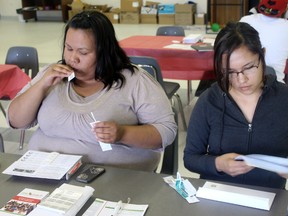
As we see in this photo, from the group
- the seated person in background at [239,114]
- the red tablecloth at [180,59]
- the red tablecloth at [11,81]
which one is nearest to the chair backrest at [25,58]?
the red tablecloth at [11,81]

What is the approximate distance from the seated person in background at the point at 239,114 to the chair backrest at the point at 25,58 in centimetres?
256

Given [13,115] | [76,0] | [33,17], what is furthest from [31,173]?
[33,17]

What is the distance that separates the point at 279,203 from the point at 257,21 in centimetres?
238

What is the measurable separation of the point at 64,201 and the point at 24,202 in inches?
4.8

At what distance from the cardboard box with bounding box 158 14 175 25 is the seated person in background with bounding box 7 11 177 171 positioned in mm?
8113

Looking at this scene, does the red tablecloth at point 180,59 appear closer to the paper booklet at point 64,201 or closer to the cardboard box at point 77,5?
the paper booklet at point 64,201

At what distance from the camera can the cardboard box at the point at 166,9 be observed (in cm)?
960

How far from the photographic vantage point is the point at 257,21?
10.8ft

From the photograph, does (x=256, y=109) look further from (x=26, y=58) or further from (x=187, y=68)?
(x=26, y=58)

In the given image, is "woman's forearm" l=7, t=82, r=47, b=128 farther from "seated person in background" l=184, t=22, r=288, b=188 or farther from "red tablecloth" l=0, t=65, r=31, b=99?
"red tablecloth" l=0, t=65, r=31, b=99

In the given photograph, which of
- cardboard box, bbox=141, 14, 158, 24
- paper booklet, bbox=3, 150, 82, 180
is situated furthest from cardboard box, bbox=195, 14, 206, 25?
paper booklet, bbox=3, 150, 82, 180

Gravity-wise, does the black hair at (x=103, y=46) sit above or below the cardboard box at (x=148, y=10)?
above

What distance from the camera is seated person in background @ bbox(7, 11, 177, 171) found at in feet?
5.31

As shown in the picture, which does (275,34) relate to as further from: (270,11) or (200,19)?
(200,19)
